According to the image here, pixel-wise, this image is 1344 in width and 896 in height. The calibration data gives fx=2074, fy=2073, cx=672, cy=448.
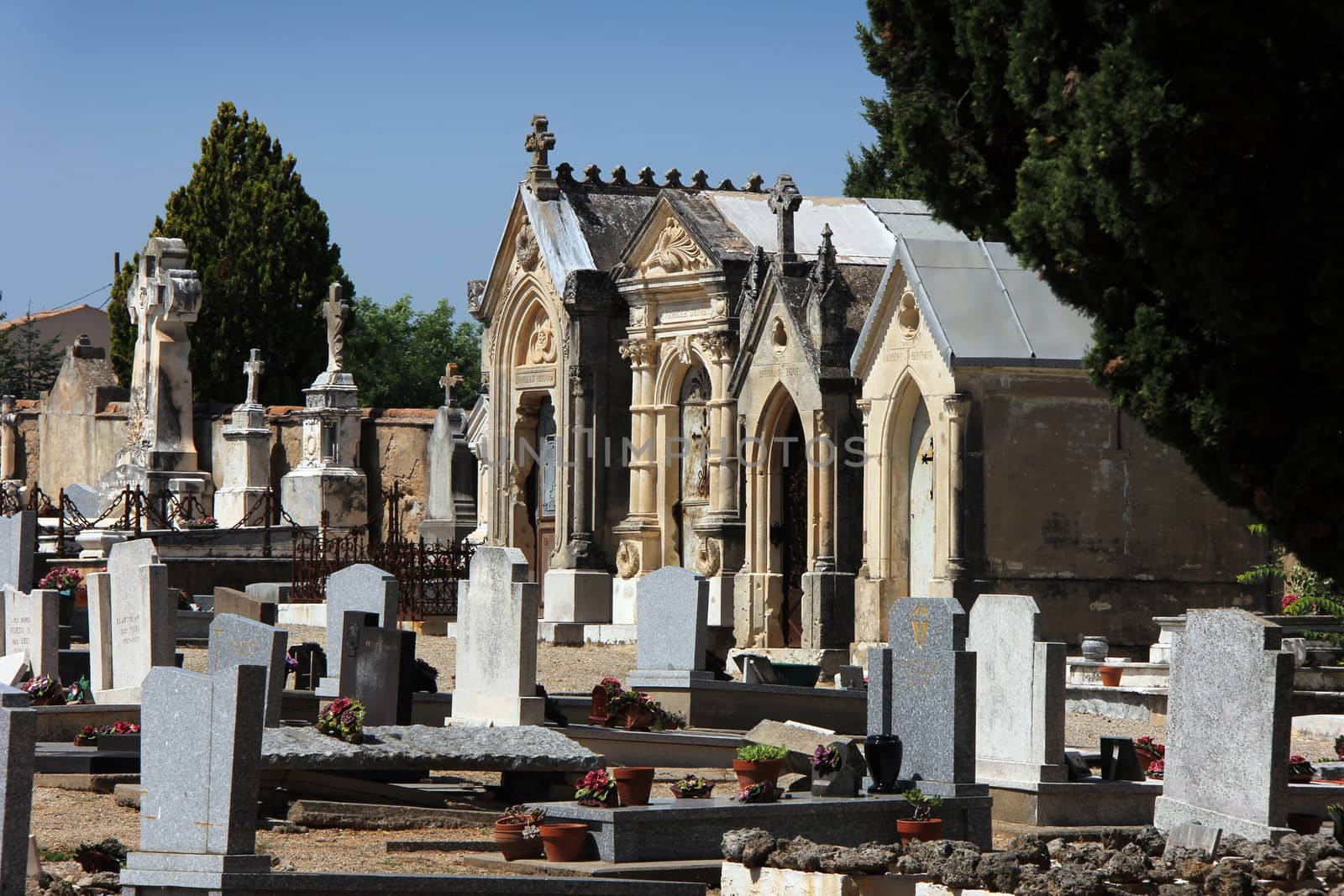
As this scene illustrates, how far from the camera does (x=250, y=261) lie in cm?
4769

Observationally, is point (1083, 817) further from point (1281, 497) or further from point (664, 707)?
point (664, 707)

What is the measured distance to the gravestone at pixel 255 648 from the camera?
13039 mm

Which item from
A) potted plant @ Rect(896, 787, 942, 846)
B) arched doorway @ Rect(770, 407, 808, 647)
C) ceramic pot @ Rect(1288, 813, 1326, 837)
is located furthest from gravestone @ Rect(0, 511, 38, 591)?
ceramic pot @ Rect(1288, 813, 1326, 837)

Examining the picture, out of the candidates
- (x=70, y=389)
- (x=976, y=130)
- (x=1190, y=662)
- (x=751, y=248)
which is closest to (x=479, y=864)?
(x=1190, y=662)

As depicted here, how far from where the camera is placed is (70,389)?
44.9 metres

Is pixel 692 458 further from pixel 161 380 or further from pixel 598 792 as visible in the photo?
pixel 598 792

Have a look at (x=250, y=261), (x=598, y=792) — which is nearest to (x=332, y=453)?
(x=250, y=261)

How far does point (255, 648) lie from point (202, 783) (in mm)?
4832

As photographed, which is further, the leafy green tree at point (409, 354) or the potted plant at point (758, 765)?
the leafy green tree at point (409, 354)

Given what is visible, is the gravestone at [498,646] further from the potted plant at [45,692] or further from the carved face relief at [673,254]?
the carved face relief at [673,254]

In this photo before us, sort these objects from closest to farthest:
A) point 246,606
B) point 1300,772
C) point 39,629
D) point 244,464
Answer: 1. point 1300,772
2. point 39,629
3. point 246,606
4. point 244,464

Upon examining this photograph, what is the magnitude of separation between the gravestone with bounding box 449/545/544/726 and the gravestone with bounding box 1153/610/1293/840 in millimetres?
5348

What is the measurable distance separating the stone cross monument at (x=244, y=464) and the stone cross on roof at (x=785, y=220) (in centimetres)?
1671

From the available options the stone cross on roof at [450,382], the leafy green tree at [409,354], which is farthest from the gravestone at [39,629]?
the leafy green tree at [409,354]
